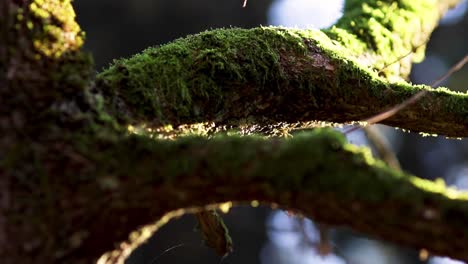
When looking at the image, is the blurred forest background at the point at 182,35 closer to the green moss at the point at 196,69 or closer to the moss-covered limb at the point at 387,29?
the moss-covered limb at the point at 387,29

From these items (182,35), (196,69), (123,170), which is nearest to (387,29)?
(196,69)

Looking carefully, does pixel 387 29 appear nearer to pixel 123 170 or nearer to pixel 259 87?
pixel 259 87

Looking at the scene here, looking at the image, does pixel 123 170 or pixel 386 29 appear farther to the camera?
pixel 386 29

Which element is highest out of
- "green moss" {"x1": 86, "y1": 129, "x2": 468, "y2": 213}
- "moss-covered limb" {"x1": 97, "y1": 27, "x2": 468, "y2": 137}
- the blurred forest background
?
the blurred forest background

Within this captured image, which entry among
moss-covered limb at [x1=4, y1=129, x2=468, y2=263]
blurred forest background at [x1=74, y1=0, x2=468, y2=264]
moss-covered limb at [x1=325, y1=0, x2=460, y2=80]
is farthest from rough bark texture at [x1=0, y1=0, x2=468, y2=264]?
blurred forest background at [x1=74, y1=0, x2=468, y2=264]

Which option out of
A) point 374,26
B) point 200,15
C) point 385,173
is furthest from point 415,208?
point 200,15

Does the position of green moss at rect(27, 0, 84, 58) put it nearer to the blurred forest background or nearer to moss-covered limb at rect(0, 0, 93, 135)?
moss-covered limb at rect(0, 0, 93, 135)
